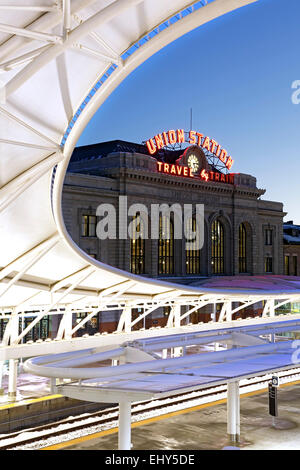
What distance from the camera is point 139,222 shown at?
2336 inches

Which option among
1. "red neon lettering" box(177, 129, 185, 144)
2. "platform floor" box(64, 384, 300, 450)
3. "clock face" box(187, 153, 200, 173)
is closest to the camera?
"platform floor" box(64, 384, 300, 450)

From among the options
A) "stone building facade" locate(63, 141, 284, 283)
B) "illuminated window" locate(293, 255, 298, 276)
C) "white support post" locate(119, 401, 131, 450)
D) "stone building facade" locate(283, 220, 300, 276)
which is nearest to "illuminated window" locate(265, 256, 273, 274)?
"stone building facade" locate(63, 141, 284, 283)

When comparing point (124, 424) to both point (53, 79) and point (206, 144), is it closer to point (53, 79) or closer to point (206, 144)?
point (53, 79)

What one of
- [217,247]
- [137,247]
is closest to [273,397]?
[137,247]

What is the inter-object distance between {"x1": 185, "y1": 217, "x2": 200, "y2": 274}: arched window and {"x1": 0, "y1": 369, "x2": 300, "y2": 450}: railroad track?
3230 centimetres

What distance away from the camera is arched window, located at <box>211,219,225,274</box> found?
7150cm

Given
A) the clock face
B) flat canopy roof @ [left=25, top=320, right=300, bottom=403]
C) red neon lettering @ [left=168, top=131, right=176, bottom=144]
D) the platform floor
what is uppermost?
red neon lettering @ [left=168, top=131, right=176, bottom=144]

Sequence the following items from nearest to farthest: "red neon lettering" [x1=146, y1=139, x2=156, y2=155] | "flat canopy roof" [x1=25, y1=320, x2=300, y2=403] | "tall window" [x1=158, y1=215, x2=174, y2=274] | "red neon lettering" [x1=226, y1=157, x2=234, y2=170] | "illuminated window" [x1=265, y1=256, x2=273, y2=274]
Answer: "flat canopy roof" [x1=25, y1=320, x2=300, y2=403] → "tall window" [x1=158, y1=215, x2=174, y2=274] → "red neon lettering" [x1=146, y1=139, x2=156, y2=155] → "red neon lettering" [x1=226, y1=157, x2=234, y2=170] → "illuminated window" [x1=265, y1=256, x2=273, y2=274]

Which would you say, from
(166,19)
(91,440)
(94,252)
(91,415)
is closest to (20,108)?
(166,19)

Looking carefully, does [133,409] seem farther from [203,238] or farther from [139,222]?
[203,238]

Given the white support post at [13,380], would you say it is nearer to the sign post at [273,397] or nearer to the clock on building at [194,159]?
the sign post at [273,397]

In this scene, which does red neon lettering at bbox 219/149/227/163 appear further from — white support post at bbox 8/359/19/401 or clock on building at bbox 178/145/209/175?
white support post at bbox 8/359/19/401
